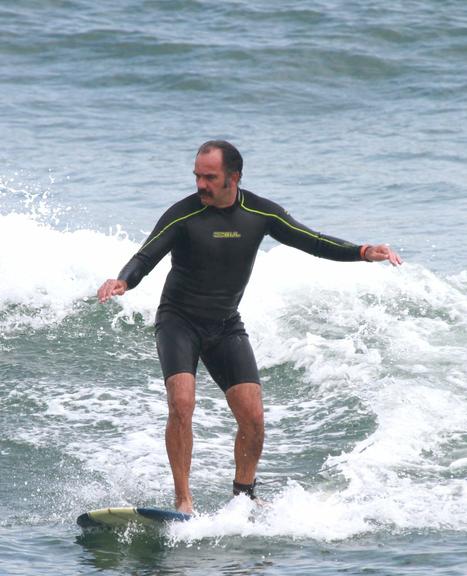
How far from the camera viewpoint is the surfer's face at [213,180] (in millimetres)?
6516

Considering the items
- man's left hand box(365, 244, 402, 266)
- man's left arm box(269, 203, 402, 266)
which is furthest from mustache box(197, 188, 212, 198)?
man's left hand box(365, 244, 402, 266)

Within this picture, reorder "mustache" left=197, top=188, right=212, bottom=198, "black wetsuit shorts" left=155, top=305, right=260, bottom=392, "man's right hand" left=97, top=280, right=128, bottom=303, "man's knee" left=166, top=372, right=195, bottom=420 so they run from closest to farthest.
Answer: "man's right hand" left=97, top=280, right=128, bottom=303 → "man's knee" left=166, top=372, right=195, bottom=420 → "mustache" left=197, top=188, right=212, bottom=198 → "black wetsuit shorts" left=155, top=305, right=260, bottom=392

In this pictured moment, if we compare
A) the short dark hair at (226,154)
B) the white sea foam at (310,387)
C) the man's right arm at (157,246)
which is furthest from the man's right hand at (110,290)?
the white sea foam at (310,387)

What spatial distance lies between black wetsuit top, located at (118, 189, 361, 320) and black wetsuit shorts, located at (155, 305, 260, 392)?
63mm

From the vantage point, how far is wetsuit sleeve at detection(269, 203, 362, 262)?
22.6ft

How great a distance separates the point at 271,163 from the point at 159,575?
11316mm

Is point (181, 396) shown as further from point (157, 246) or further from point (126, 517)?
point (157, 246)

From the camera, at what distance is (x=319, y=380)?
9742 mm

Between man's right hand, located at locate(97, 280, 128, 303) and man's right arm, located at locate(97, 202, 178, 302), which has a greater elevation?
→ man's right arm, located at locate(97, 202, 178, 302)

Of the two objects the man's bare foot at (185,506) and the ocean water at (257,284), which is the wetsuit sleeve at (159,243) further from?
the ocean water at (257,284)

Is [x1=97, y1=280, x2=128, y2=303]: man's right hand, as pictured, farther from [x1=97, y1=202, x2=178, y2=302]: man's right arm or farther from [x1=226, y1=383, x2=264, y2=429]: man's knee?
[x1=226, y1=383, x2=264, y2=429]: man's knee

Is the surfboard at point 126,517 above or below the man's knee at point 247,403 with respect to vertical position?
below

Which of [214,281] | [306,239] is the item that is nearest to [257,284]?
[306,239]

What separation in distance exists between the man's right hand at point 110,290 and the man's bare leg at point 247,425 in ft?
3.12
